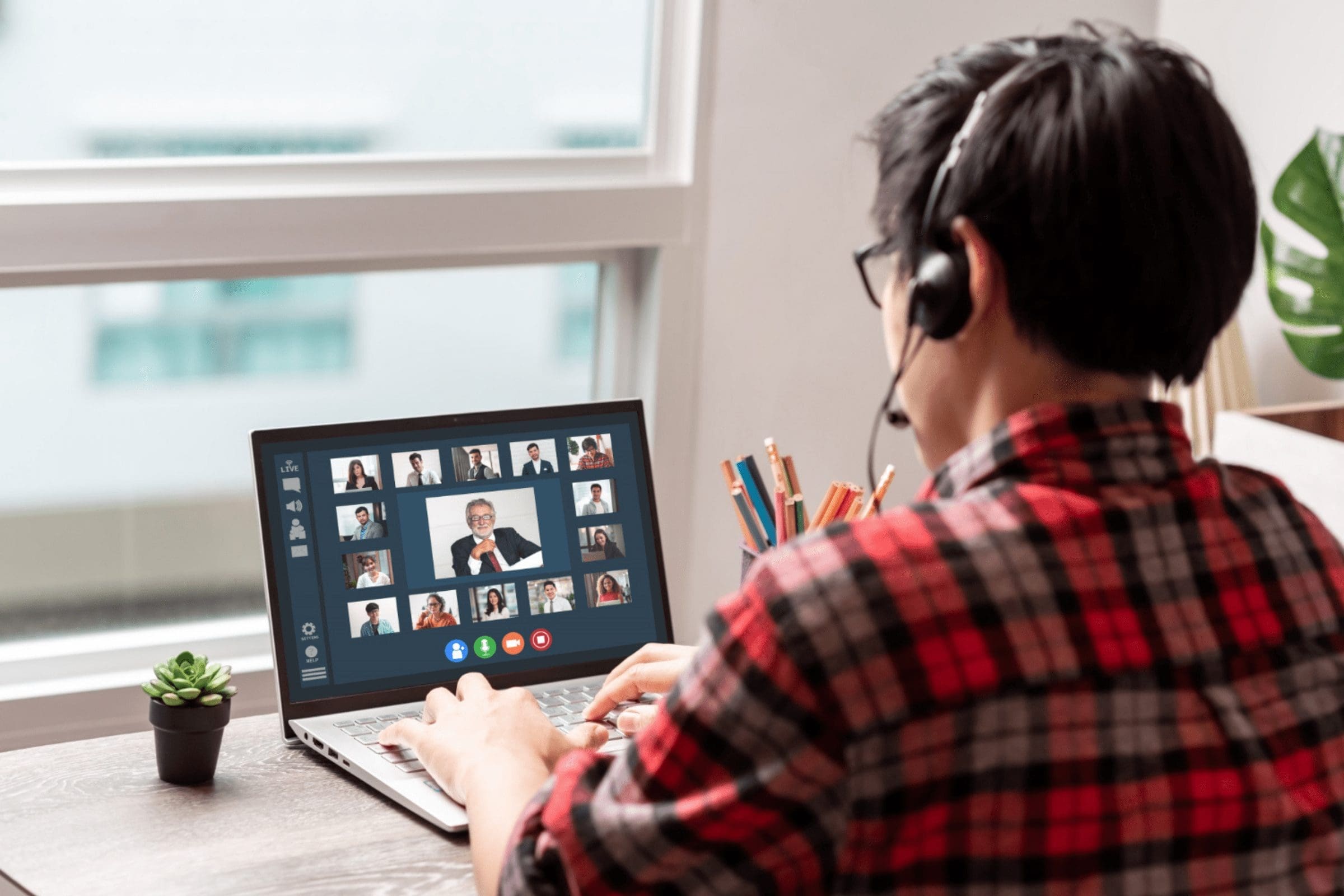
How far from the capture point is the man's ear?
80 cm

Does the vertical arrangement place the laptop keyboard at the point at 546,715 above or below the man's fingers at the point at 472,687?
below

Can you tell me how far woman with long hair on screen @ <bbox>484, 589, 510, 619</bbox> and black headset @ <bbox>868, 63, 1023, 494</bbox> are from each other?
0.65m

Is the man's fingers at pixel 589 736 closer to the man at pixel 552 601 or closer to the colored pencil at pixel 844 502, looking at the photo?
the man at pixel 552 601

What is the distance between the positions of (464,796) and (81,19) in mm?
A: 1422

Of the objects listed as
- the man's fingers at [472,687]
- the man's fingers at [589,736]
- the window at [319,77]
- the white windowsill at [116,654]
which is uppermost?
the window at [319,77]

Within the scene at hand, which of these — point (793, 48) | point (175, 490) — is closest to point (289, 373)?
point (175, 490)

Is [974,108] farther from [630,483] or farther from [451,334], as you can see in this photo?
[451,334]

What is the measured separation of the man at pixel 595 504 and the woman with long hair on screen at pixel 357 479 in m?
0.21

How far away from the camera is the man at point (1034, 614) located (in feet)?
2.42

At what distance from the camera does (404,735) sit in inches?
49.1

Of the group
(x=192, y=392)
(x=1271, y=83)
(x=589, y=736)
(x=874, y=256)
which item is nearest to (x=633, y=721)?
(x=589, y=736)

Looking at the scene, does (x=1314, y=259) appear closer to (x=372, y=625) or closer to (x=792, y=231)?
(x=792, y=231)

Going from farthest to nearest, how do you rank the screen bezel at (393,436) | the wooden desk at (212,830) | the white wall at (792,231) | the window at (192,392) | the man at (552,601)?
1. the white wall at (792,231)
2. the window at (192,392)
3. the man at (552,601)
4. the screen bezel at (393,436)
5. the wooden desk at (212,830)

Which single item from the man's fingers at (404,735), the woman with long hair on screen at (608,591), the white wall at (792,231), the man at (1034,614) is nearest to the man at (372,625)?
the man's fingers at (404,735)
